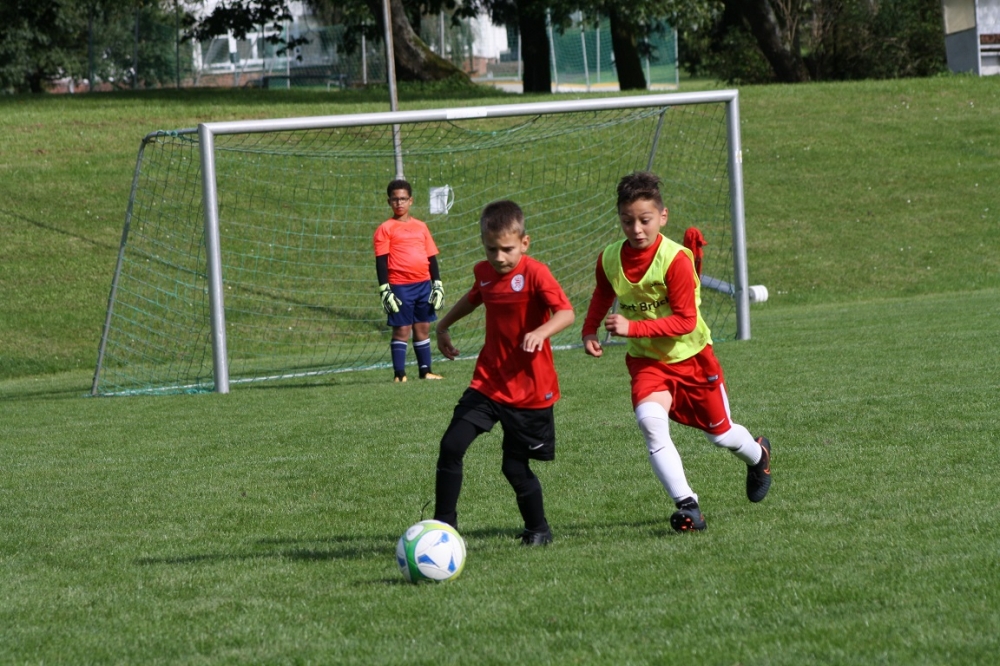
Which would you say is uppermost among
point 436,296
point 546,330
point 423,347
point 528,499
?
point 546,330

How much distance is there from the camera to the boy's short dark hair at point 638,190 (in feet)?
17.7

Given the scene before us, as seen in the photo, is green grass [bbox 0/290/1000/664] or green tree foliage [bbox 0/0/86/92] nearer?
green grass [bbox 0/290/1000/664]

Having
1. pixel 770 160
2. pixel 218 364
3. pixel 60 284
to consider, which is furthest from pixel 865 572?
pixel 770 160

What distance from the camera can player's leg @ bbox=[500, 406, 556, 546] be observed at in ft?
17.3

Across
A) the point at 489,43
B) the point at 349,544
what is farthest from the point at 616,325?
the point at 489,43

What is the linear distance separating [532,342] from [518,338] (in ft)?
1.07

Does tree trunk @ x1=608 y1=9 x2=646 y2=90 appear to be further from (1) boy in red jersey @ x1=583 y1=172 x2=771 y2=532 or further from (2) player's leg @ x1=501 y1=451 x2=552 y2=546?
(2) player's leg @ x1=501 y1=451 x2=552 y2=546

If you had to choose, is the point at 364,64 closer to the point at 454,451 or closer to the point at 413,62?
the point at 413,62

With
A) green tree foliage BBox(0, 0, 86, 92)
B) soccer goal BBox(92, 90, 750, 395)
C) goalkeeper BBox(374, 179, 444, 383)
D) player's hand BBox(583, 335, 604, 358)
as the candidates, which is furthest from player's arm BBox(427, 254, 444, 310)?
green tree foliage BBox(0, 0, 86, 92)

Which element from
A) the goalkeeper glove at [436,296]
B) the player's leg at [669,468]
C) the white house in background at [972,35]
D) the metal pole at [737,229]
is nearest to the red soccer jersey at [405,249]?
the goalkeeper glove at [436,296]

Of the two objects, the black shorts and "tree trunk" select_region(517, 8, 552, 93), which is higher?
"tree trunk" select_region(517, 8, 552, 93)

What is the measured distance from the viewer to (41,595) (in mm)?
4832

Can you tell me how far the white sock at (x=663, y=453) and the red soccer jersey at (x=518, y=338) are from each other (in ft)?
1.35

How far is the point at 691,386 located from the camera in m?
5.59
